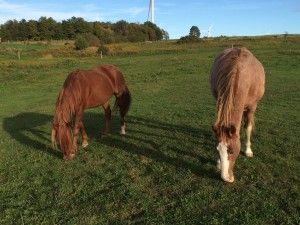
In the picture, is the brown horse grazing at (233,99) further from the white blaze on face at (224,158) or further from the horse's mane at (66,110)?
the horse's mane at (66,110)

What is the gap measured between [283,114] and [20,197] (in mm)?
7312

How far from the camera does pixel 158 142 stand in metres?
6.70

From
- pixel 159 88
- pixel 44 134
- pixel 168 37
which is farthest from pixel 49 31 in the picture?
pixel 44 134

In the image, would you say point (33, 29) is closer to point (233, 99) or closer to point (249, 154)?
point (249, 154)

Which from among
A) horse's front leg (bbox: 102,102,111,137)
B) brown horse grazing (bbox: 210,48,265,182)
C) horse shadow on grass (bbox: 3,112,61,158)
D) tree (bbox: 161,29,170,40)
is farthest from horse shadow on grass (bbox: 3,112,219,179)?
tree (bbox: 161,29,170,40)

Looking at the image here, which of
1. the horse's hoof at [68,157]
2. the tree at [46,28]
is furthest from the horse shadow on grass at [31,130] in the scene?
the tree at [46,28]

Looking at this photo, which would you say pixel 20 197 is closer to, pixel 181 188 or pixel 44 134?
pixel 181 188

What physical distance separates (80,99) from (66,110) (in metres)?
0.62

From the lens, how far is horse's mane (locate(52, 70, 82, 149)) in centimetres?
551

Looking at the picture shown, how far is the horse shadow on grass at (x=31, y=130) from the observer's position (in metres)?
7.18

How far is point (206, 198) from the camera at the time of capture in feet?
13.5

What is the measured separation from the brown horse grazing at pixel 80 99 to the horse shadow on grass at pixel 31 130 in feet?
2.51

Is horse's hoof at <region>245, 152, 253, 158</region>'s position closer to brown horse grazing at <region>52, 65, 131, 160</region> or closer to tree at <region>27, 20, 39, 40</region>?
brown horse grazing at <region>52, 65, 131, 160</region>

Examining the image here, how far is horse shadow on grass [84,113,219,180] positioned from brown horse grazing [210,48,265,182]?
→ 0.85 m
